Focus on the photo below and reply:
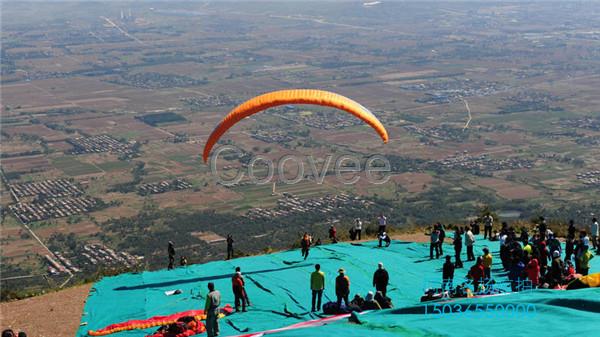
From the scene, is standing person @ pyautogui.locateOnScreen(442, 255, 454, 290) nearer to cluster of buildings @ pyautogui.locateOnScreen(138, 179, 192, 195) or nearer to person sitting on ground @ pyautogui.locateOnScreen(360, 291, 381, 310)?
person sitting on ground @ pyautogui.locateOnScreen(360, 291, 381, 310)

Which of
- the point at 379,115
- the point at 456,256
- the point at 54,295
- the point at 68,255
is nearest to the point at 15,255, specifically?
the point at 68,255

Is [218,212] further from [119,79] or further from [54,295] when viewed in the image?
[119,79]

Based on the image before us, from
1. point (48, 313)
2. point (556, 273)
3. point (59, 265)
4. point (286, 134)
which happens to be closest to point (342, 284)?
point (556, 273)

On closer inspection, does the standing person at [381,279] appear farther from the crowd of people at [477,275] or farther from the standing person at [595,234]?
the standing person at [595,234]

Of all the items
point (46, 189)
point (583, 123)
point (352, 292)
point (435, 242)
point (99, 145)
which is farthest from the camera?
point (583, 123)

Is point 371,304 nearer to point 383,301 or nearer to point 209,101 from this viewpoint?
point 383,301
